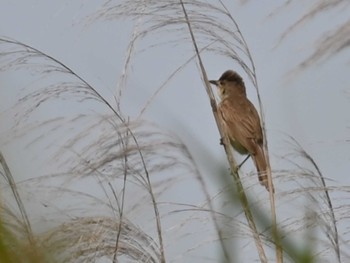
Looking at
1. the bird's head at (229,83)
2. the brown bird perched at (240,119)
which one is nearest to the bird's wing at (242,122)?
the brown bird perched at (240,119)

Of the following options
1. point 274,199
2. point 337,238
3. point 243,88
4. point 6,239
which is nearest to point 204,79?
point 274,199

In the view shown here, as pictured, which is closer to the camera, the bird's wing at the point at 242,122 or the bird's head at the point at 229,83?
the bird's wing at the point at 242,122

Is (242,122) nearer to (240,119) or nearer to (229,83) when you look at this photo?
(240,119)

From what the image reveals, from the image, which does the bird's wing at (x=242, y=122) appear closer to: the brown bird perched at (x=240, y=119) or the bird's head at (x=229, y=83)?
the brown bird perched at (x=240, y=119)

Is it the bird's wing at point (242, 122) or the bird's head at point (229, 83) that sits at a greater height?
the bird's head at point (229, 83)

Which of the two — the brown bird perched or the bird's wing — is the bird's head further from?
the bird's wing

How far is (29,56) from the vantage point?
2.41 m

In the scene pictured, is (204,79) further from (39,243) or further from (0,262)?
(0,262)

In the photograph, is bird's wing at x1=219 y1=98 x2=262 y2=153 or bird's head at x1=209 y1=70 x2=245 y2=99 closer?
bird's wing at x1=219 y1=98 x2=262 y2=153

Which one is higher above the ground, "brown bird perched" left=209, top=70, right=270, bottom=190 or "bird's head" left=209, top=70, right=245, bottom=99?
"bird's head" left=209, top=70, right=245, bottom=99

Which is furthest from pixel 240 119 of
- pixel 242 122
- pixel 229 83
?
pixel 229 83

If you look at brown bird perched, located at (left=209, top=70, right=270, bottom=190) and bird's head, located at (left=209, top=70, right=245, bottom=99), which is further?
bird's head, located at (left=209, top=70, right=245, bottom=99)

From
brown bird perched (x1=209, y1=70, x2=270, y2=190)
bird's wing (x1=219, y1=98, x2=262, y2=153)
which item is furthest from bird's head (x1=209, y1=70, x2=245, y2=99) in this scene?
bird's wing (x1=219, y1=98, x2=262, y2=153)

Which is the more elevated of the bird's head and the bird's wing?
the bird's head
